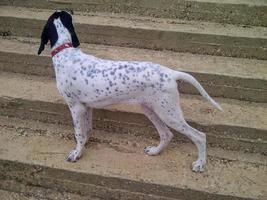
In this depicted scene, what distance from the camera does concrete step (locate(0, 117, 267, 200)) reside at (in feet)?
11.1

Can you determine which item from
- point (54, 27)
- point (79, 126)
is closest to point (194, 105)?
point (79, 126)

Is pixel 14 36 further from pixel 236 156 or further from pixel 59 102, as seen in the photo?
pixel 236 156

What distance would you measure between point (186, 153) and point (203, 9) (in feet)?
6.49

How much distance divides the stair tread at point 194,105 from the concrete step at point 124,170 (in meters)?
0.29

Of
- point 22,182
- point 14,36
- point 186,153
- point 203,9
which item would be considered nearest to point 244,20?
point 203,9

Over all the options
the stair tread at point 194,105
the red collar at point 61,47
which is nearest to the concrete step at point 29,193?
the stair tread at point 194,105

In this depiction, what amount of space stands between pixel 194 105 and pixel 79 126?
123 cm

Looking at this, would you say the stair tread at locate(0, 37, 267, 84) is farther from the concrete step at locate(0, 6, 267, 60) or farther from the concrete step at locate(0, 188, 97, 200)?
the concrete step at locate(0, 188, 97, 200)

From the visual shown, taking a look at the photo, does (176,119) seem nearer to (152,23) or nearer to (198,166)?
(198,166)

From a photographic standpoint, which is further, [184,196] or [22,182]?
[22,182]

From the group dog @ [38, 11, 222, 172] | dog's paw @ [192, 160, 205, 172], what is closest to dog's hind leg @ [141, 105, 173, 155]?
dog @ [38, 11, 222, 172]

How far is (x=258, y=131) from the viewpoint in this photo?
370 centimetres

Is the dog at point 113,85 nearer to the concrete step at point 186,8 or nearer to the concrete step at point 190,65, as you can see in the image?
the concrete step at point 190,65

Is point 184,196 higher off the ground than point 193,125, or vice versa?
point 193,125
